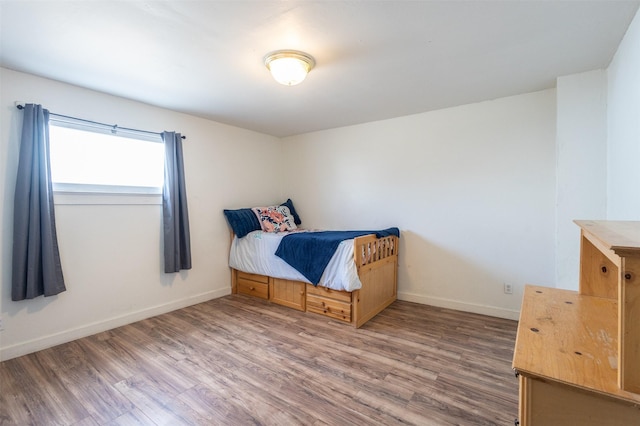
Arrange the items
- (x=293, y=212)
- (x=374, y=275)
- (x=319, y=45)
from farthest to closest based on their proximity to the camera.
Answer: (x=293, y=212)
(x=374, y=275)
(x=319, y=45)

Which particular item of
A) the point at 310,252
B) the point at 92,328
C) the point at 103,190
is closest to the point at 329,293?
the point at 310,252

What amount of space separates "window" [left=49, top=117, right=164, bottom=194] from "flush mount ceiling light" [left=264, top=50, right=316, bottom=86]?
70.7 inches

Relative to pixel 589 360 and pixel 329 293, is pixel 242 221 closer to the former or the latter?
pixel 329 293

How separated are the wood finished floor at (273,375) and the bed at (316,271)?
0.25 m

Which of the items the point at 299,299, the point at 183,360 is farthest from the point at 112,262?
the point at 299,299

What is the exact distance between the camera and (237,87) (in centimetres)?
254

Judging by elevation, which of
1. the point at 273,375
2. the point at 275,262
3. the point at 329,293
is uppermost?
the point at 275,262

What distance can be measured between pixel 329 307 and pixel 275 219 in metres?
1.51

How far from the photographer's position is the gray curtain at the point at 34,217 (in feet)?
7.13

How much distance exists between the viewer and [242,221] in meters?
3.64

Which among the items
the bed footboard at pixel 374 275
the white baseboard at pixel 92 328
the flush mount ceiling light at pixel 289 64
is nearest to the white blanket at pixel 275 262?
the bed footboard at pixel 374 275

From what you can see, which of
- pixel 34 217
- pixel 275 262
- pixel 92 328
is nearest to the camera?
pixel 34 217

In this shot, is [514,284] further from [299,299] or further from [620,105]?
[299,299]

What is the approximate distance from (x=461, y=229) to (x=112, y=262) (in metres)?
3.59
